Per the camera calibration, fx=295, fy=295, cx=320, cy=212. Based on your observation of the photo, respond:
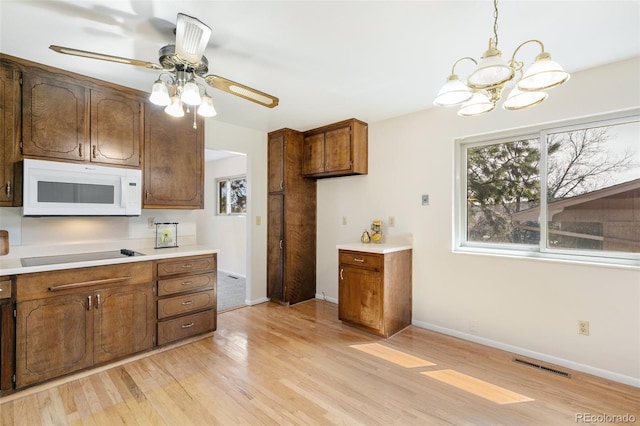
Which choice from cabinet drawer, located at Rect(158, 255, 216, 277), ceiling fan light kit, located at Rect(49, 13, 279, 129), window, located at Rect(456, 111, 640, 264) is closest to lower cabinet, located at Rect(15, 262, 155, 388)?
cabinet drawer, located at Rect(158, 255, 216, 277)

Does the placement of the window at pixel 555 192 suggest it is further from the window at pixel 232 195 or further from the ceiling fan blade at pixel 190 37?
the window at pixel 232 195

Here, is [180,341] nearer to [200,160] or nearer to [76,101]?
[200,160]

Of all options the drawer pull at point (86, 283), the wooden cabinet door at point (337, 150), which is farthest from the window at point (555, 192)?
Answer: the drawer pull at point (86, 283)

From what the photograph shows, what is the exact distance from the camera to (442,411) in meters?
1.88

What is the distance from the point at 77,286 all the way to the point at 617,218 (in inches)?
165

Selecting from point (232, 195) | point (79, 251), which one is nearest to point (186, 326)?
point (79, 251)

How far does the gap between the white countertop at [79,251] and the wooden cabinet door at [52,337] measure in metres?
0.23

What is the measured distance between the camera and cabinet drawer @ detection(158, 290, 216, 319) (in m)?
2.65

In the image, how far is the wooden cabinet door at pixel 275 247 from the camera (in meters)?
4.02

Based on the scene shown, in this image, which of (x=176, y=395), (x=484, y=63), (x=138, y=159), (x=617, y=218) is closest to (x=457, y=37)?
(x=484, y=63)

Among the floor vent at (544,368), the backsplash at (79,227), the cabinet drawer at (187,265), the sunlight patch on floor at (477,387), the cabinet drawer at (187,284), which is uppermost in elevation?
the backsplash at (79,227)

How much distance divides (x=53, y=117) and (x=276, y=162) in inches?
91.0

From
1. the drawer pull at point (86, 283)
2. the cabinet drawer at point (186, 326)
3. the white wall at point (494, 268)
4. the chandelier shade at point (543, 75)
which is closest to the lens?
the chandelier shade at point (543, 75)

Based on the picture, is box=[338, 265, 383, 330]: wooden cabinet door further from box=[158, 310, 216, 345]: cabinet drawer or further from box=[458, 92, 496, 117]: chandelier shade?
box=[458, 92, 496, 117]: chandelier shade
